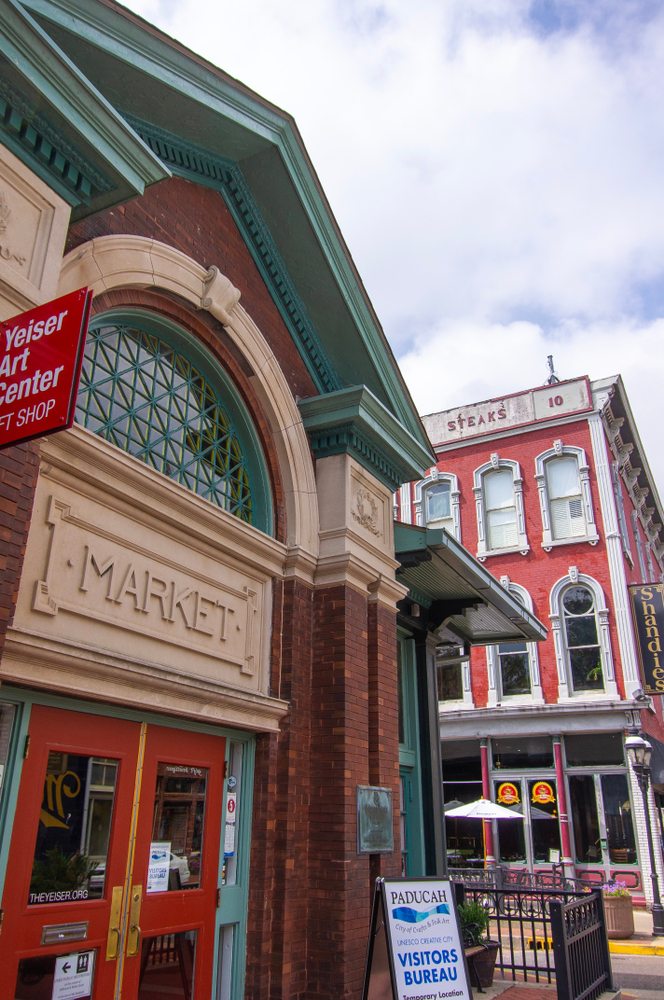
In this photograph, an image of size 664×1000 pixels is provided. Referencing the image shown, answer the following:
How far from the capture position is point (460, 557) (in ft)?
29.6

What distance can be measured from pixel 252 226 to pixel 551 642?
54.7ft

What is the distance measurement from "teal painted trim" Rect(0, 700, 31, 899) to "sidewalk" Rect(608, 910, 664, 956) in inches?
472

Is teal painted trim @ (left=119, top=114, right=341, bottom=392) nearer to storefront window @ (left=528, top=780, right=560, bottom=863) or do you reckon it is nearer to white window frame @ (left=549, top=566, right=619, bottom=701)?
white window frame @ (left=549, top=566, right=619, bottom=701)

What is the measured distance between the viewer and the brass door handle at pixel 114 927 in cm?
482

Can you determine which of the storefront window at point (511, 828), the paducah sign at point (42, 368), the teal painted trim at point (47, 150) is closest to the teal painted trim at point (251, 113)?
the teal painted trim at point (47, 150)

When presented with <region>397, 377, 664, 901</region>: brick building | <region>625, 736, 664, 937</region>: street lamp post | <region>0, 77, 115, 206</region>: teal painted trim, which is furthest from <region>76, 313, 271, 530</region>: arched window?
<region>397, 377, 664, 901</region>: brick building

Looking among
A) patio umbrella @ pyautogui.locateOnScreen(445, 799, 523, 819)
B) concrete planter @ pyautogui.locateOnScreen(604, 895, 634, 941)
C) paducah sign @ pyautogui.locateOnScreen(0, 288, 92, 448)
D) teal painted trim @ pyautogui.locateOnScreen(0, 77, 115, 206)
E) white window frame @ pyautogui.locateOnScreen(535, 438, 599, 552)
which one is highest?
white window frame @ pyautogui.locateOnScreen(535, 438, 599, 552)

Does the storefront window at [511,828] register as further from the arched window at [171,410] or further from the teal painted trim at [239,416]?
the arched window at [171,410]

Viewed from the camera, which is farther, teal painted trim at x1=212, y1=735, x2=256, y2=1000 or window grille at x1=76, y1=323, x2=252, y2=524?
teal painted trim at x1=212, y1=735, x2=256, y2=1000

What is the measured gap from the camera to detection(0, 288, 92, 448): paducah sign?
11.9 ft

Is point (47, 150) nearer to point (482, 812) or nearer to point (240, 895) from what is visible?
point (240, 895)

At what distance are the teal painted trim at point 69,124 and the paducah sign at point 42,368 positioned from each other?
1469 mm

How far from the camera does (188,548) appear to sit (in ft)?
20.2

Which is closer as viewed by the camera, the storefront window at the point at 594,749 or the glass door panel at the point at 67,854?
the glass door panel at the point at 67,854
